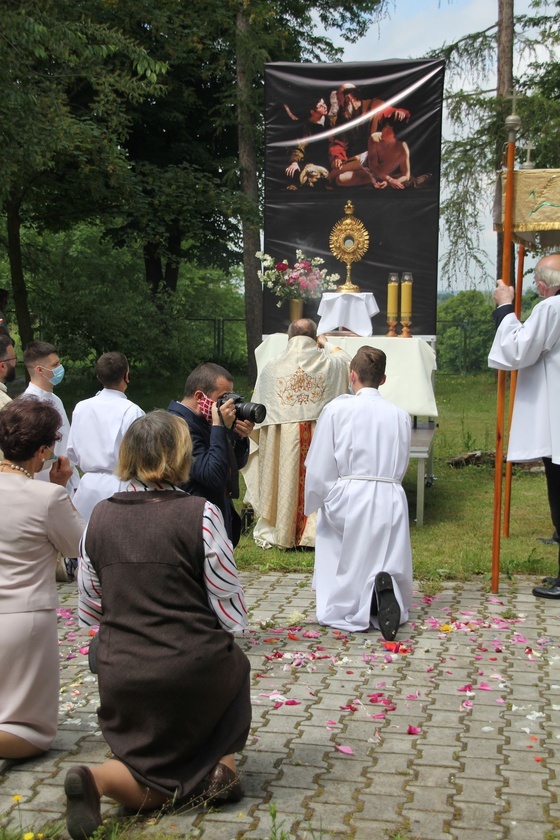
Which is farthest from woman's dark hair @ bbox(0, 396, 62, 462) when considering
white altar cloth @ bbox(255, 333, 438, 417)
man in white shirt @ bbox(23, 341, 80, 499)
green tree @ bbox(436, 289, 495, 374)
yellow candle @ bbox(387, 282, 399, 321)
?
green tree @ bbox(436, 289, 495, 374)

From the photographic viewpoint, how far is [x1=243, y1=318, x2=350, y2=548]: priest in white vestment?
8609mm

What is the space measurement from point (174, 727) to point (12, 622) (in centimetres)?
88

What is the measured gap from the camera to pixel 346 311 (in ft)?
39.9

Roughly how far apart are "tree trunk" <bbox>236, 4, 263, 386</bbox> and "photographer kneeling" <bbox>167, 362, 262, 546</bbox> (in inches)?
603

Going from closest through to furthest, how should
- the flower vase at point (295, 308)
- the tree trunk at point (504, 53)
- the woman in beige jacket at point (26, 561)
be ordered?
the woman in beige jacket at point (26, 561)
the flower vase at point (295, 308)
the tree trunk at point (504, 53)

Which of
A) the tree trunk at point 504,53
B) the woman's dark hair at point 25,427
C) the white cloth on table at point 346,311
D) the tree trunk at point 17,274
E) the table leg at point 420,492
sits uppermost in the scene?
the tree trunk at point 504,53

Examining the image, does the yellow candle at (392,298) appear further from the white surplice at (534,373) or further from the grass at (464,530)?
the white surplice at (534,373)

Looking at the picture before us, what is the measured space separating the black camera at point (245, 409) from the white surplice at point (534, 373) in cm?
205

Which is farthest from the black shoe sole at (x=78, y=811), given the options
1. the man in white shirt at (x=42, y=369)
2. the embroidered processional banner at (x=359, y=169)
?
the embroidered processional banner at (x=359, y=169)

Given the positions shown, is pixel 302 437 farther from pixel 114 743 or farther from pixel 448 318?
pixel 448 318

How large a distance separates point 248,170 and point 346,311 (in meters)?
9.79

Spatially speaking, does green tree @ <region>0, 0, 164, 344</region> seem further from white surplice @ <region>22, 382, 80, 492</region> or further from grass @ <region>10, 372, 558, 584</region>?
grass @ <region>10, 372, 558, 584</region>

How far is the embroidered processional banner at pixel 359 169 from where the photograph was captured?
42.1 ft

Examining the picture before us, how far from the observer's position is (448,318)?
27922 millimetres
